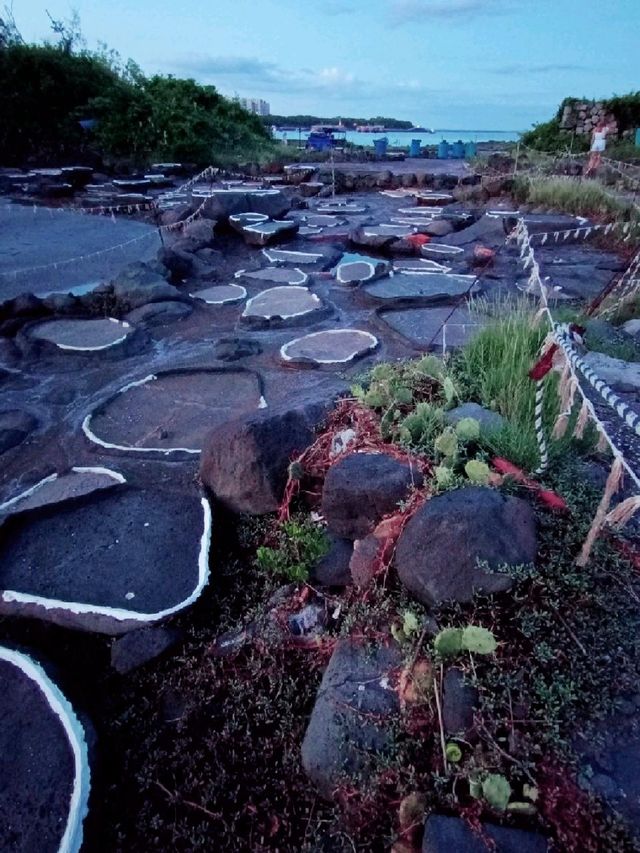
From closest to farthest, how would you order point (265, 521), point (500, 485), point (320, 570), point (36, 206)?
point (500, 485)
point (320, 570)
point (265, 521)
point (36, 206)

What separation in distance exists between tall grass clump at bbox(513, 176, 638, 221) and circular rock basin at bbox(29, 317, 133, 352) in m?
7.03

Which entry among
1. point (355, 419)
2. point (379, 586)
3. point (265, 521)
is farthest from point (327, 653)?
point (355, 419)

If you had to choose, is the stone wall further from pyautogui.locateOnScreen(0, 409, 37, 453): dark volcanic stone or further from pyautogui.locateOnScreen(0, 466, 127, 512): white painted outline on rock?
pyautogui.locateOnScreen(0, 466, 127, 512): white painted outline on rock

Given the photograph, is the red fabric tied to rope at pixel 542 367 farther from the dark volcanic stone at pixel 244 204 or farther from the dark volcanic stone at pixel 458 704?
the dark volcanic stone at pixel 244 204

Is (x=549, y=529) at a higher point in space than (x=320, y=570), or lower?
higher

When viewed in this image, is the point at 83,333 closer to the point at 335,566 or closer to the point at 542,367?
the point at 335,566

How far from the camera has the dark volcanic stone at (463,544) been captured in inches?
72.6

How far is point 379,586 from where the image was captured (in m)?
2.12

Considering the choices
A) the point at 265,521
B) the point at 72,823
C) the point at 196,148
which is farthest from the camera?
the point at 196,148

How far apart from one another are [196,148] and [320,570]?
1735cm

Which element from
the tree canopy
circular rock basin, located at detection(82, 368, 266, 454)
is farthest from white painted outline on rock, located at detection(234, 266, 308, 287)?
the tree canopy

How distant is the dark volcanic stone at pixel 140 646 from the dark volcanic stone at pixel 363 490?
787 mm

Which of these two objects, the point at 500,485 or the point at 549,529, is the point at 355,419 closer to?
the point at 500,485

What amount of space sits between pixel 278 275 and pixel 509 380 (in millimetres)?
4266
